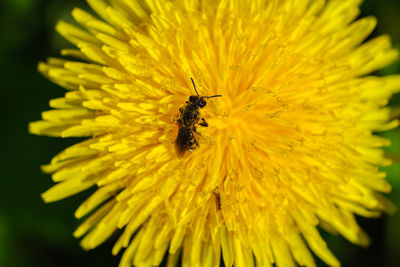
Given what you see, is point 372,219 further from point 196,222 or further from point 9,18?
point 9,18

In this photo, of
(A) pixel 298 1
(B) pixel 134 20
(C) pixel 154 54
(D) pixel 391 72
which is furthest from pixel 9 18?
(D) pixel 391 72

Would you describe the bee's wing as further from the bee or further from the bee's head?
the bee's head

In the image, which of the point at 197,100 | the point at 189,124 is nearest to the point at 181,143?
the point at 189,124

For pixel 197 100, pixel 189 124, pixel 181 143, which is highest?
pixel 197 100

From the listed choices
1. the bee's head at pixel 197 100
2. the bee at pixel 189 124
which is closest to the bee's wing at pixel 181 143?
the bee at pixel 189 124

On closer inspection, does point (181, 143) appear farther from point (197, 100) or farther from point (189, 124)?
point (197, 100)

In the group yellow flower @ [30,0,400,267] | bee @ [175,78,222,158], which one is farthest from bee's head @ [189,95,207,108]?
yellow flower @ [30,0,400,267]

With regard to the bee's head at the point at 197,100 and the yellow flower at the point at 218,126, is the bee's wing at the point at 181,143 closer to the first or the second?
the yellow flower at the point at 218,126
